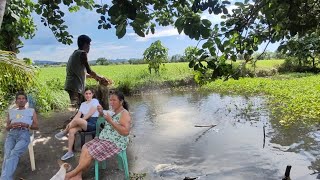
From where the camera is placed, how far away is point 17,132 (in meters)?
5.29

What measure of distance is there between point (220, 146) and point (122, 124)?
3934 mm

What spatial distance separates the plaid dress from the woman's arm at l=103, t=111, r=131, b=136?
258 mm

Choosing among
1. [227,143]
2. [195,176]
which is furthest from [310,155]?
[195,176]

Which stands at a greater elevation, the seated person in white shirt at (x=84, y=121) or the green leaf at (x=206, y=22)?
the green leaf at (x=206, y=22)

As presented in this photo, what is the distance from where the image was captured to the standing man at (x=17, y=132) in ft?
16.4

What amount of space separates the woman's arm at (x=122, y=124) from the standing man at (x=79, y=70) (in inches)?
60.4

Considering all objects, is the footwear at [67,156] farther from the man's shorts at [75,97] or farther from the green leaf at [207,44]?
the green leaf at [207,44]

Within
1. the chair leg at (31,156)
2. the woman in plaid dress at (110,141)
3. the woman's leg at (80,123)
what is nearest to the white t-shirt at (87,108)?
the woman's leg at (80,123)

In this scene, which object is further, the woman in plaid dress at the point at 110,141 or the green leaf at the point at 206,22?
the woman in plaid dress at the point at 110,141

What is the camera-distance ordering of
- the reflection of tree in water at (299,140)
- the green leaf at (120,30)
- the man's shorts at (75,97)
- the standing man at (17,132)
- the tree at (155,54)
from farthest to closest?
the tree at (155,54) < the reflection of tree in water at (299,140) < the man's shorts at (75,97) < the standing man at (17,132) < the green leaf at (120,30)

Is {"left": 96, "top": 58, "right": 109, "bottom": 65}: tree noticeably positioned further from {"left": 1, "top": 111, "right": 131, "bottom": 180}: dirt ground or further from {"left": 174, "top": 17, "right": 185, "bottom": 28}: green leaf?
{"left": 174, "top": 17, "right": 185, "bottom": 28}: green leaf

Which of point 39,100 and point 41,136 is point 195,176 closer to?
point 41,136

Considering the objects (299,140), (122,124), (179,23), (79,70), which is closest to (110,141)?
(122,124)

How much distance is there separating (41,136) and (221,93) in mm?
13023
